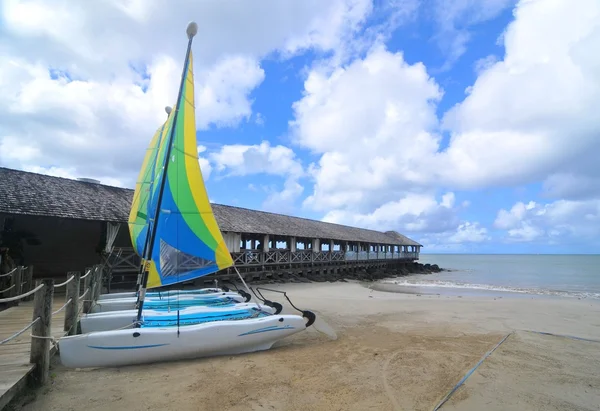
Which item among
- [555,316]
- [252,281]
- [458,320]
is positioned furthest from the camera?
[252,281]

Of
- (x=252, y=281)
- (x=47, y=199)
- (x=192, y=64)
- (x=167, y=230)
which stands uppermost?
(x=192, y=64)

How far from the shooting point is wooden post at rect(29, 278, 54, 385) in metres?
4.12

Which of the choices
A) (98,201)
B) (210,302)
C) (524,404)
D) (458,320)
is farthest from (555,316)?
(98,201)

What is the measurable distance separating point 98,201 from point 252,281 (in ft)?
30.1

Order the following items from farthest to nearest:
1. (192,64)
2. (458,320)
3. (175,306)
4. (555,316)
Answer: (555,316) → (458,320) → (175,306) → (192,64)

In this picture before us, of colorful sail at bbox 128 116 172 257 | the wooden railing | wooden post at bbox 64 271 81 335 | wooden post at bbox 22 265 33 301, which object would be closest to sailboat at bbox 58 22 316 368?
colorful sail at bbox 128 116 172 257

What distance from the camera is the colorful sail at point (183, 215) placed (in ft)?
21.0

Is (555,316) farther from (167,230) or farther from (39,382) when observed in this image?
(39,382)

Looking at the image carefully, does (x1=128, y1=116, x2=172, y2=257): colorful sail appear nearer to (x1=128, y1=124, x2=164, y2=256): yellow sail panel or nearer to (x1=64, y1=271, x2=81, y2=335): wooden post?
(x1=128, y1=124, x2=164, y2=256): yellow sail panel

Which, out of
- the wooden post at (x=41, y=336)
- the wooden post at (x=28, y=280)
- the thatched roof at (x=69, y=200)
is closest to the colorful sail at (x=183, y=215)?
the wooden post at (x=41, y=336)

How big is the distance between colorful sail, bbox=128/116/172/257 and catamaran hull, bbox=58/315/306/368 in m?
2.64

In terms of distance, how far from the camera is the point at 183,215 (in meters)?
6.66

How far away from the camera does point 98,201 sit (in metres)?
13.6

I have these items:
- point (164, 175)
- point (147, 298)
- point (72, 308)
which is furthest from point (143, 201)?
point (147, 298)
